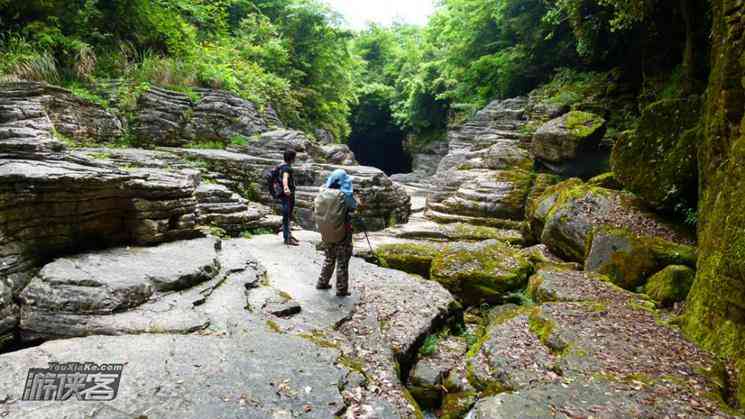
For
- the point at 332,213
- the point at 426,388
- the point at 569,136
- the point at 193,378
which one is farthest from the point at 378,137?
the point at 193,378

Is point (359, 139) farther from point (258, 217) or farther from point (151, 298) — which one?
point (151, 298)

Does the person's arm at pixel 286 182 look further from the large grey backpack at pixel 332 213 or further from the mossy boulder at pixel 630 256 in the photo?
the mossy boulder at pixel 630 256

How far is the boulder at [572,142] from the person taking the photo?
514 inches

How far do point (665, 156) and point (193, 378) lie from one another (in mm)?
9778

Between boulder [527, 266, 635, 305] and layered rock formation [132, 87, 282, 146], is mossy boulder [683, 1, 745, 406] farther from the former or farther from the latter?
layered rock formation [132, 87, 282, 146]

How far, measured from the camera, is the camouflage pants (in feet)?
18.6

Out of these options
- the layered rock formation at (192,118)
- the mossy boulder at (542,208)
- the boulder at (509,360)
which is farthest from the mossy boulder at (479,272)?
the layered rock formation at (192,118)

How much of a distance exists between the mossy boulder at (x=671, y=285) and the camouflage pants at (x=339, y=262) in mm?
5461

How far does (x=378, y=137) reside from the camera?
125 feet

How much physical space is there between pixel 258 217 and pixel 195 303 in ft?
17.6

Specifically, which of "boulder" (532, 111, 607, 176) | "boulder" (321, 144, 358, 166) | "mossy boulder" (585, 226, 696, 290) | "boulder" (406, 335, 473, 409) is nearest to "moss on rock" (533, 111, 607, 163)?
"boulder" (532, 111, 607, 176)

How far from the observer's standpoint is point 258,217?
10.1m

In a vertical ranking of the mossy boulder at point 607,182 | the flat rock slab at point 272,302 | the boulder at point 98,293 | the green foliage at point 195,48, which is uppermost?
the green foliage at point 195,48

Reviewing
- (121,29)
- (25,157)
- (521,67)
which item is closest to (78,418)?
(25,157)
